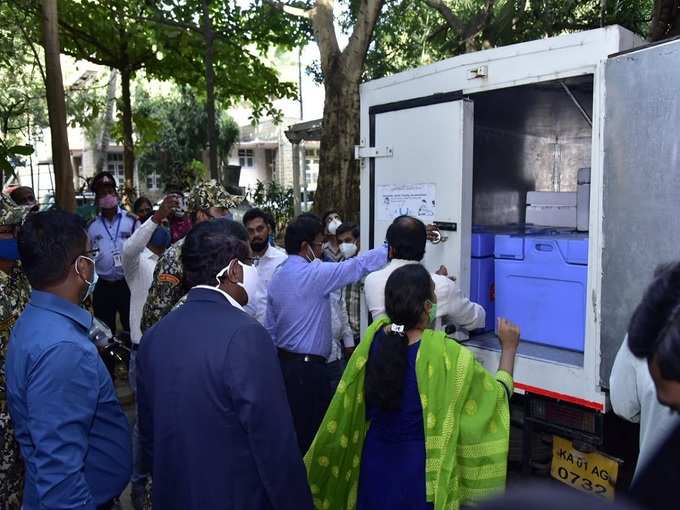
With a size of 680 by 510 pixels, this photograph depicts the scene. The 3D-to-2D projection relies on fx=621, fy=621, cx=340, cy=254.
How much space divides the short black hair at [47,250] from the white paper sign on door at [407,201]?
2.06m

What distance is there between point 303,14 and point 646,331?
270 inches

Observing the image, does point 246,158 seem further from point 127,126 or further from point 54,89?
point 54,89

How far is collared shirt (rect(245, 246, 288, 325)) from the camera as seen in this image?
3.86 metres

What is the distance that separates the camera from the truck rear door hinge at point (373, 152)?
378 centimetres

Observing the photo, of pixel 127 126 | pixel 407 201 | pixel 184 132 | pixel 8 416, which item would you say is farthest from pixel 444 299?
pixel 184 132

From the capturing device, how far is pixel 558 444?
307 cm

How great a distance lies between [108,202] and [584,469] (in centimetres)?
412

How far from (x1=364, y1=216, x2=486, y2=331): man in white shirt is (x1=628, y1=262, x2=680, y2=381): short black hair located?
182 centimetres

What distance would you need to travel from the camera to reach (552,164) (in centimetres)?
463

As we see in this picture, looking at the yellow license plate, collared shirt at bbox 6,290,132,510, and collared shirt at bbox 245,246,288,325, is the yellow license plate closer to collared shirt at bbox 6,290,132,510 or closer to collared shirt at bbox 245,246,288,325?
collared shirt at bbox 245,246,288,325

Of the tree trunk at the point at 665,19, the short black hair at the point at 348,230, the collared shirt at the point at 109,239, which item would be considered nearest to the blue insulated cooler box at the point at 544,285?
the short black hair at the point at 348,230

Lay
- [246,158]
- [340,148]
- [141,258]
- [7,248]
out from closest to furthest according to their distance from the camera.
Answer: [7,248] → [141,258] → [340,148] → [246,158]

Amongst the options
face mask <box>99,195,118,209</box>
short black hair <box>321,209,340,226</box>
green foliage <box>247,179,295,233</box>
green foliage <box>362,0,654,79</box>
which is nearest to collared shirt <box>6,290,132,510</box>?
face mask <box>99,195,118,209</box>

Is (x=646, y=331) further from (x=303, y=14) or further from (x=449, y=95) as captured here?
(x=303, y=14)
